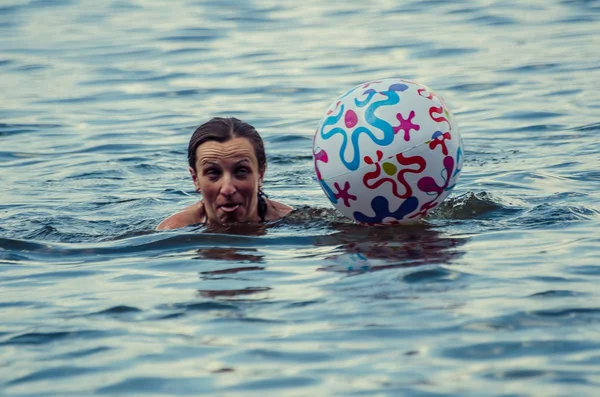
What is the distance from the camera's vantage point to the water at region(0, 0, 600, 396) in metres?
5.32

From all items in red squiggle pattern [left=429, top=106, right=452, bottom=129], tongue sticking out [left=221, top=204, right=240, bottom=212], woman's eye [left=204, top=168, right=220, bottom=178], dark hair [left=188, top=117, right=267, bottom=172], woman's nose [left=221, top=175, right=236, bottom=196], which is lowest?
tongue sticking out [left=221, top=204, right=240, bottom=212]

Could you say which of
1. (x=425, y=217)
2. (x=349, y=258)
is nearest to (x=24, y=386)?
(x=349, y=258)

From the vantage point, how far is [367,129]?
746cm

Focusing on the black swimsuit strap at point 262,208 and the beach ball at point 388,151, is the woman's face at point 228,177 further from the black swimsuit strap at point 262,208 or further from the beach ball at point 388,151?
the beach ball at point 388,151

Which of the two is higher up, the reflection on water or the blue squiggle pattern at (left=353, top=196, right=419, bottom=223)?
the blue squiggle pattern at (left=353, top=196, right=419, bottom=223)

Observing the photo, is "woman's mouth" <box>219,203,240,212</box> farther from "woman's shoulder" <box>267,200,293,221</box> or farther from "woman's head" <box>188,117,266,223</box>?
"woman's shoulder" <box>267,200,293,221</box>

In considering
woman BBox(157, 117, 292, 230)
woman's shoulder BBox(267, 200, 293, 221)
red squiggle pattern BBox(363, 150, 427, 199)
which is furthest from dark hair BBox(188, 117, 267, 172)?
red squiggle pattern BBox(363, 150, 427, 199)

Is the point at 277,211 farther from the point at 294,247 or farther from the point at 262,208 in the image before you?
the point at 294,247

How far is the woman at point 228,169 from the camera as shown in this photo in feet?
27.7

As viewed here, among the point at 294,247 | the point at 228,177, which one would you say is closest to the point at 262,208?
the point at 228,177

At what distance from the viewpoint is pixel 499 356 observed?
5.31 metres

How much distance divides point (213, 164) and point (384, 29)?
1372 cm

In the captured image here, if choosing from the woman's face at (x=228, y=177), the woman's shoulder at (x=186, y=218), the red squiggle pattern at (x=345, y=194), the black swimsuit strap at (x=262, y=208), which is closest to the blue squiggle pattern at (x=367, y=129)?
the red squiggle pattern at (x=345, y=194)

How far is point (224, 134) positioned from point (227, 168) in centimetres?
29
